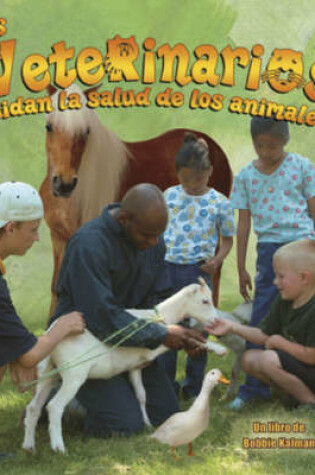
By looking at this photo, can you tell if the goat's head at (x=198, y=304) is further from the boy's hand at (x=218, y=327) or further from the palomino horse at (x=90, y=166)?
the palomino horse at (x=90, y=166)

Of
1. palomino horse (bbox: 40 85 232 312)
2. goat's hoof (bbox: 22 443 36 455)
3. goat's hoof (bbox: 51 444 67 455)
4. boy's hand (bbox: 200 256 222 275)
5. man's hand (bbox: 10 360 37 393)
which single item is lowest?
goat's hoof (bbox: 22 443 36 455)

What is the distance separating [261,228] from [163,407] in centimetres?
144

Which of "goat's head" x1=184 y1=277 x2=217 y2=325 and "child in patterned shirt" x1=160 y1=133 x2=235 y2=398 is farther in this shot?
"child in patterned shirt" x1=160 y1=133 x2=235 y2=398

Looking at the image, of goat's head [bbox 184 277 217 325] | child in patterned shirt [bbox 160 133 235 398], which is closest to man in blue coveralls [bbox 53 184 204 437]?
goat's head [bbox 184 277 217 325]

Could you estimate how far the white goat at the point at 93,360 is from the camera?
11.7 feet

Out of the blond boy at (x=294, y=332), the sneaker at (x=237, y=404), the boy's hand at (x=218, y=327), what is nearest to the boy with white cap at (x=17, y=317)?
the boy's hand at (x=218, y=327)

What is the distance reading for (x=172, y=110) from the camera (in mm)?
7766

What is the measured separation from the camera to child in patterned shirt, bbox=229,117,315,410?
4.75 meters

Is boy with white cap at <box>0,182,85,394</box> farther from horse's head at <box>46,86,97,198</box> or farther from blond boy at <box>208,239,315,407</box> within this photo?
horse's head at <box>46,86,97,198</box>

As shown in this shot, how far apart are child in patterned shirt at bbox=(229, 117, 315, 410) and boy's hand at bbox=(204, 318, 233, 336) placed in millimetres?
870

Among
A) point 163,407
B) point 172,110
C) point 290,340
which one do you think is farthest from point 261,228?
point 172,110

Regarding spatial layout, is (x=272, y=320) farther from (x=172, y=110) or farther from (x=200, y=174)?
(x=172, y=110)

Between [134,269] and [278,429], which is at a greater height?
[134,269]

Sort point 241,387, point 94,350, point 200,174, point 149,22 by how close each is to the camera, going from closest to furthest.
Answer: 1. point 94,350
2. point 241,387
3. point 200,174
4. point 149,22
